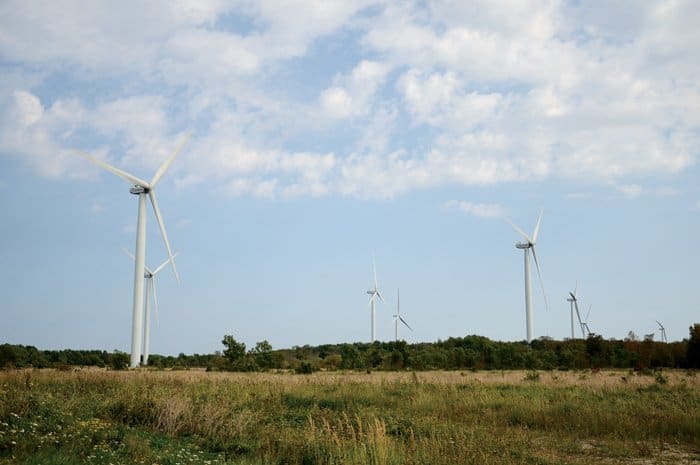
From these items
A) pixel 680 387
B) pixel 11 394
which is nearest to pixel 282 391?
pixel 11 394

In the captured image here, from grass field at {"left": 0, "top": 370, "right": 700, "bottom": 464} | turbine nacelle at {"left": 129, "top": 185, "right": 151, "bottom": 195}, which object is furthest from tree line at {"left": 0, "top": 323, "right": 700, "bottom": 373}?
grass field at {"left": 0, "top": 370, "right": 700, "bottom": 464}

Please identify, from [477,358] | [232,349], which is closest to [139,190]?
[232,349]

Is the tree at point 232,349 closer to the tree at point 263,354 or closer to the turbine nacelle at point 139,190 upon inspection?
the tree at point 263,354

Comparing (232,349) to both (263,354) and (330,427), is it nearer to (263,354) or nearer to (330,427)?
(263,354)

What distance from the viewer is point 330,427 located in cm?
1869

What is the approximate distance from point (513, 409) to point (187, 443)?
12667mm

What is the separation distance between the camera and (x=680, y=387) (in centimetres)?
3059

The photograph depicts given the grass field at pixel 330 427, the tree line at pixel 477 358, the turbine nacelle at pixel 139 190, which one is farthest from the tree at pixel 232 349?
the grass field at pixel 330 427

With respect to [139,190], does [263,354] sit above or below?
below

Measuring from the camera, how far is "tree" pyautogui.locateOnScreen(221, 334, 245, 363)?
61062 mm

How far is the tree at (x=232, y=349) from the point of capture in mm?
61062

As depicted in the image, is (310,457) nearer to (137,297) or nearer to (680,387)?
(680,387)

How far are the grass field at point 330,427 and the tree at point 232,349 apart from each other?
3434 centimetres

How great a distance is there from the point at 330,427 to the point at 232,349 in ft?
146
